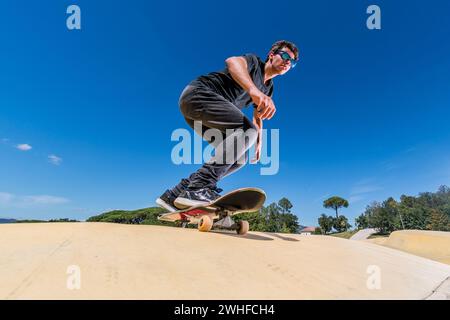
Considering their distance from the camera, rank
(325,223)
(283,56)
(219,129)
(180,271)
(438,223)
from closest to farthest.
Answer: (180,271) < (219,129) < (283,56) < (438,223) < (325,223)

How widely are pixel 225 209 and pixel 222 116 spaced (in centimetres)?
104

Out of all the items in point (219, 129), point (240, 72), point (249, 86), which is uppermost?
point (240, 72)

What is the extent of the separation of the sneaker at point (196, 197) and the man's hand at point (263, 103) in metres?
1.02

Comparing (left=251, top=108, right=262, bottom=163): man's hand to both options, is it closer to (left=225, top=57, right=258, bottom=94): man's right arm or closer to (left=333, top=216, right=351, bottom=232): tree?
(left=225, top=57, right=258, bottom=94): man's right arm

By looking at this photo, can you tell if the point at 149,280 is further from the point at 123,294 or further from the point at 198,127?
the point at 198,127

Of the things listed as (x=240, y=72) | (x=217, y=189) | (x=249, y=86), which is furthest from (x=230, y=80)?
(x=217, y=189)

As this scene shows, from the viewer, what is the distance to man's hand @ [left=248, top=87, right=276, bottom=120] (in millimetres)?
2623

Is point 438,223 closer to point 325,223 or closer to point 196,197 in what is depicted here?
point 325,223

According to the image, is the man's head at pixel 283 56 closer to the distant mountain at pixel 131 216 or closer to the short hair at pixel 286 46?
the short hair at pixel 286 46

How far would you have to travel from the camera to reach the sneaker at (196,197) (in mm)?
2730

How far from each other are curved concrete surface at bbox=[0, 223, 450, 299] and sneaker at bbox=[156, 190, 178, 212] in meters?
1.17

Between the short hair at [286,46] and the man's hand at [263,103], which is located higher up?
the short hair at [286,46]

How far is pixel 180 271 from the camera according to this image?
49.9 inches

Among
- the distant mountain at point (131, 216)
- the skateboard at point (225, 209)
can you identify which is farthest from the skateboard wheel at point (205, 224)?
the distant mountain at point (131, 216)
